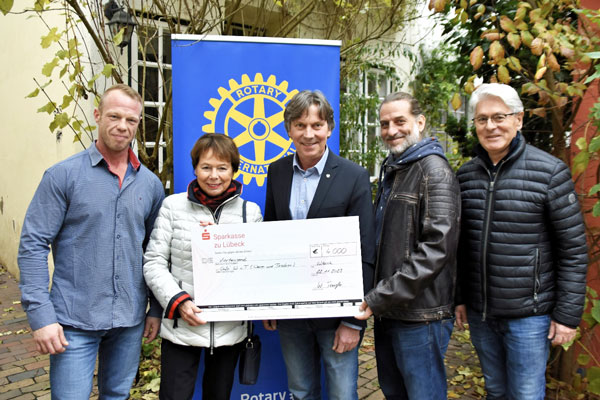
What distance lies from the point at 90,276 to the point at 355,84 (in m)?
5.41

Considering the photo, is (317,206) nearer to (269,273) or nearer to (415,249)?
(269,273)

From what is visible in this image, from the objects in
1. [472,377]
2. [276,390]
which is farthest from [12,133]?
[472,377]

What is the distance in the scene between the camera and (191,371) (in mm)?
2324

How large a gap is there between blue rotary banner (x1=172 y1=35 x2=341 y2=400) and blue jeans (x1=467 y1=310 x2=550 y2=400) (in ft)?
4.52

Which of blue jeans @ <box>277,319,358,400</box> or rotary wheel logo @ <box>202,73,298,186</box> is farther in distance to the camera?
rotary wheel logo @ <box>202,73,298,186</box>

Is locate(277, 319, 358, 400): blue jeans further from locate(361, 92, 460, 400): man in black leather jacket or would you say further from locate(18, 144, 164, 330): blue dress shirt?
locate(18, 144, 164, 330): blue dress shirt

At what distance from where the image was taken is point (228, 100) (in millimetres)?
3047

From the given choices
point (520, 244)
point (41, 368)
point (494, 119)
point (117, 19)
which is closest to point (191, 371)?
point (520, 244)

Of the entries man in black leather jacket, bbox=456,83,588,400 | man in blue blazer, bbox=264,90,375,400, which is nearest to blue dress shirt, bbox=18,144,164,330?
man in blue blazer, bbox=264,90,375,400

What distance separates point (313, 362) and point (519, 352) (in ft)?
3.35

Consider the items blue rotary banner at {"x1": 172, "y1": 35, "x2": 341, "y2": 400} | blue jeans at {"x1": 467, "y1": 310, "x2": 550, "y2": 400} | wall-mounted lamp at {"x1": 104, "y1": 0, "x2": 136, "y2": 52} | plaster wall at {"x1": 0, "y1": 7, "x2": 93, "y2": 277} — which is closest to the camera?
blue jeans at {"x1": 467, "y1": 310, "x2": 550, "y2": 400}

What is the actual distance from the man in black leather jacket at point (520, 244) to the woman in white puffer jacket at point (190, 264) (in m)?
1.21

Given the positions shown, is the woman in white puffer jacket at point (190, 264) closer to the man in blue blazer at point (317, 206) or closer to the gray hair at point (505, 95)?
the man in blue blazer at point (317, 206)

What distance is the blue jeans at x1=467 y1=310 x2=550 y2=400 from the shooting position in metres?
2.15
